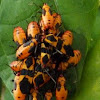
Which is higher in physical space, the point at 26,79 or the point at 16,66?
the point at 16,66

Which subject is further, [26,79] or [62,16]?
[62,16]

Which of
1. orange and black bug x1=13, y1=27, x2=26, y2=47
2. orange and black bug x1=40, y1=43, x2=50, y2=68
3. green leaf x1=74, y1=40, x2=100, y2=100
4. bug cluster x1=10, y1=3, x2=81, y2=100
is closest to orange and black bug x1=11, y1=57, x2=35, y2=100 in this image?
bug cluster x1=10, y1=3, x2=81, y2=100

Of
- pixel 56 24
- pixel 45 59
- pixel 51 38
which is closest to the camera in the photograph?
pixel 45 59

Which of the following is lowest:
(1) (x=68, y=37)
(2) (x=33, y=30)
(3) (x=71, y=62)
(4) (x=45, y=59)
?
(3) (x=71, y=62)

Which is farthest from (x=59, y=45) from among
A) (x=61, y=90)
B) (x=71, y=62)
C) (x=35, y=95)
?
(x=35, y=95)

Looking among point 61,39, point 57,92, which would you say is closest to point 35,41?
point 61,39

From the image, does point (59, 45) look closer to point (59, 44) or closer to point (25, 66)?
point (59, 44)
